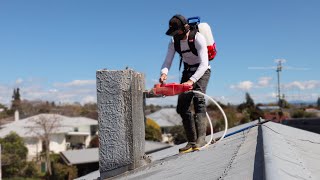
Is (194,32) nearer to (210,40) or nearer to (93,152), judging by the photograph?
(210,40)

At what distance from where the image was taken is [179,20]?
14.5 ft

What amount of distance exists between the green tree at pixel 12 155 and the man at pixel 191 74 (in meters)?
35.1

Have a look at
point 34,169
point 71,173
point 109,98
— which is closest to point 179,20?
point 109,98

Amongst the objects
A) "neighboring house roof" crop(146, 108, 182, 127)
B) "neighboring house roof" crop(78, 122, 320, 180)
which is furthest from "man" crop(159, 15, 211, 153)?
"neighboring house roof" crop(146, 108, 182, 127)

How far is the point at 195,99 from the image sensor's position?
4617 mm

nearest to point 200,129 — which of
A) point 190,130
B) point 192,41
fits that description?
point 190,130

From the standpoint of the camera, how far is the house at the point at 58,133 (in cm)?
4869

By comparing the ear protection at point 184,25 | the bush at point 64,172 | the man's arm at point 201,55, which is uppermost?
the ear protection at point 184,25

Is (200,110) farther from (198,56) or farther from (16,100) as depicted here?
(16,100)

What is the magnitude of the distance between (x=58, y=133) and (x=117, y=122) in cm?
4916

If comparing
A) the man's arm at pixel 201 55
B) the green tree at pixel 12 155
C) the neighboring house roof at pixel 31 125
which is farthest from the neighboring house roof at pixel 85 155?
the man's arm at pixel 201 55

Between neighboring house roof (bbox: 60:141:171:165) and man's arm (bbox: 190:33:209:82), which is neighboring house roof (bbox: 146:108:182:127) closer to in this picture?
neighboring house roof (bbox: 60:141:171:165)

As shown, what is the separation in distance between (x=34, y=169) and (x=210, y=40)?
36525mm

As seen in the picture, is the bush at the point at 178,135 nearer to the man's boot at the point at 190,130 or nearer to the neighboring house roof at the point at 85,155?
the neighboring house roof at the point at 85,155
